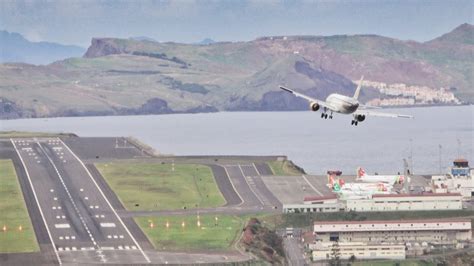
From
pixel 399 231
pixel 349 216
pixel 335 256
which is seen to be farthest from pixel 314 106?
pixel 349 216

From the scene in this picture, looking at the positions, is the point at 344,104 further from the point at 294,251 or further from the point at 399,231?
the point at 399,231

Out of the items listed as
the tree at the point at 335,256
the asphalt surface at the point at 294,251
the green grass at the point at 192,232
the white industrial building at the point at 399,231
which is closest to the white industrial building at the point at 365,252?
the tree at the point at 335,256

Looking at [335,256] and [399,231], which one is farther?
[399,231]

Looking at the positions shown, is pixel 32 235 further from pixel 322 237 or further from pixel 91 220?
pixel 322 237

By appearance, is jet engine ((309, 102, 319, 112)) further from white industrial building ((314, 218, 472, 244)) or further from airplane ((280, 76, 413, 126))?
white industrial building ((314, 218, 472, 244))

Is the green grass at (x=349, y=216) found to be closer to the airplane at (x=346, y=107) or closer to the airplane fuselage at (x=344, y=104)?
the airplane at (x=346, y=107)

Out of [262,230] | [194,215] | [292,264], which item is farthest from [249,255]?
[194,215]
